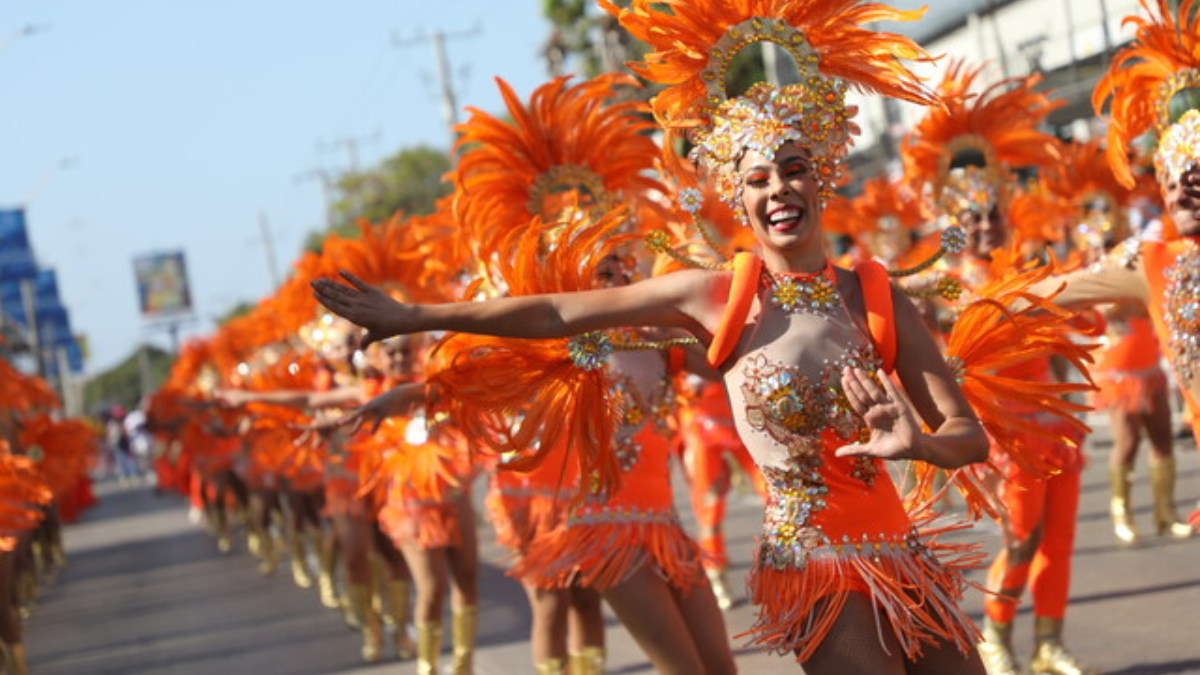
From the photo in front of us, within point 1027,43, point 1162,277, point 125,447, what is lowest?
point 125,447

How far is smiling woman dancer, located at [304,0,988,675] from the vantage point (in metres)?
4.76

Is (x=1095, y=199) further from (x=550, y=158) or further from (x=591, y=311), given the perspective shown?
(x=591, y=311)

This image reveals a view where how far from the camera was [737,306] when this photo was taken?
4.89 metres

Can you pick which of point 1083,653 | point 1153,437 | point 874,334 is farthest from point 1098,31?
point 874,334

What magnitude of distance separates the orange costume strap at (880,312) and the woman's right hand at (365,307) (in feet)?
3.93

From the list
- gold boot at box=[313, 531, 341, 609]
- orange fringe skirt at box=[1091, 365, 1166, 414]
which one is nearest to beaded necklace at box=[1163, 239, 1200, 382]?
orange fringe skirt at box=[1091, 365, 1166, 414]

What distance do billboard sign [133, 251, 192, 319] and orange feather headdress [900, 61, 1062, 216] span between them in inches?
3687

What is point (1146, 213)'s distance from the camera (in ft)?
41.0

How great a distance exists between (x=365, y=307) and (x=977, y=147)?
16.6 feet

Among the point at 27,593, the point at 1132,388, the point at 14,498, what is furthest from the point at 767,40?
the point at 27,593

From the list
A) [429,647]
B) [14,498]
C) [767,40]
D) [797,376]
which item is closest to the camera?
[797,376]

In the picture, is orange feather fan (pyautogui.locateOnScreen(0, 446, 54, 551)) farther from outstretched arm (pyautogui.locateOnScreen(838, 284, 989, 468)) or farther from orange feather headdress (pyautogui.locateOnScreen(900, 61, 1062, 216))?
outstretched arm (pyautogui.locateOnScreen(838, 284, 989, 468))

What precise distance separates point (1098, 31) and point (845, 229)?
7491mm

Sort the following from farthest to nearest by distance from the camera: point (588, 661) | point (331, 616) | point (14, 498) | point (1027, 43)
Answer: point (1027, 43) < point (331, 616) < point (14, 498) < point (588, 661)
